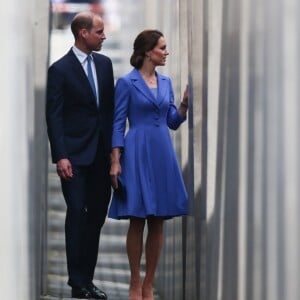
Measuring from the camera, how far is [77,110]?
607 cm

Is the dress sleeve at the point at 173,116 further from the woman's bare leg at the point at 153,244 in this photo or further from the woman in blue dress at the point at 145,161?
the woman's bare leg at the point at 153,244

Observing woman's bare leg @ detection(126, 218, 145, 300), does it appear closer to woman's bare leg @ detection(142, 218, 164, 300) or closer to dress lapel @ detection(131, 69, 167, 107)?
woman's bare leg @ detection(142, 218, 164, 300)

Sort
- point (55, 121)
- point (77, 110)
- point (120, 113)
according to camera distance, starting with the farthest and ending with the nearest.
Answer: point (77, 110) < point (55, 121) < point (120, 113)

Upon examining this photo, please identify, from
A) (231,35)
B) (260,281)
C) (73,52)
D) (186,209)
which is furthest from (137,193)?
(260,281)

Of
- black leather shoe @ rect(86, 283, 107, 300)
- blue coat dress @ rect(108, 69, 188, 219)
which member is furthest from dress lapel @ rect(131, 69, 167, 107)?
black leather shoe @ rect(86, 283, 107, 300)

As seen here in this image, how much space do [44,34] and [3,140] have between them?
8.78 ft

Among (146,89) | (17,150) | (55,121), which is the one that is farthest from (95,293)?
(17,150)

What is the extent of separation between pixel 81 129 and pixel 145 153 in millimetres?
405

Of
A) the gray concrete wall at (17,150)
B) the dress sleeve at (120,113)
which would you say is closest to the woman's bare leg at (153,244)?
the dress sleeve at (120,113)

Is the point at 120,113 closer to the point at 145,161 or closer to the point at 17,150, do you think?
the point at 145,161

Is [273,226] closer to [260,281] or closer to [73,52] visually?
[260,281]

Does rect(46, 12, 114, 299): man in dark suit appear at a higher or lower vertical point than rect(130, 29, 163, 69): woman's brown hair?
lower

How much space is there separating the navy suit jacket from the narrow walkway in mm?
1794

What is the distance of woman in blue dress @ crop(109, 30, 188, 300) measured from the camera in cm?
584
